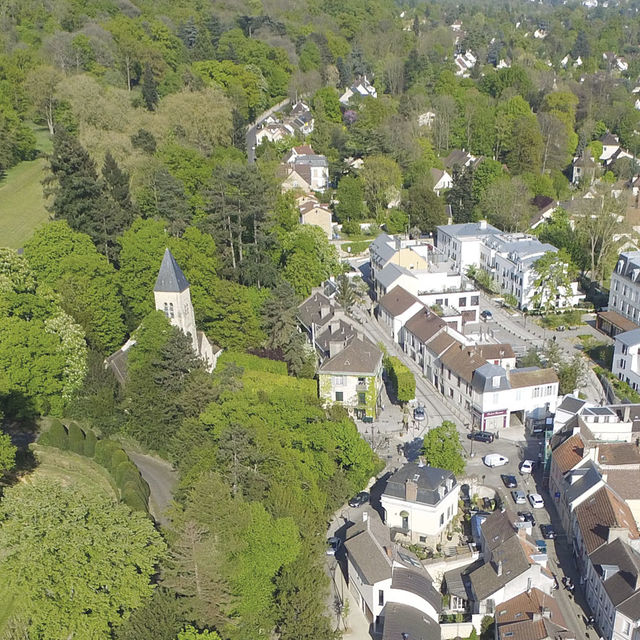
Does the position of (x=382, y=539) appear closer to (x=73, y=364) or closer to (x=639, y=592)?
(x=639, y=592)

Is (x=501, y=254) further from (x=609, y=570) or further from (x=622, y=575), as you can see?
(x=622, y=575)

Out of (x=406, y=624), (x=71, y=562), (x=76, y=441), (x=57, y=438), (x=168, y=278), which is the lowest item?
(x=406, y=624)

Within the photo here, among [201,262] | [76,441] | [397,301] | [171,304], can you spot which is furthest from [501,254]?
[76,441]

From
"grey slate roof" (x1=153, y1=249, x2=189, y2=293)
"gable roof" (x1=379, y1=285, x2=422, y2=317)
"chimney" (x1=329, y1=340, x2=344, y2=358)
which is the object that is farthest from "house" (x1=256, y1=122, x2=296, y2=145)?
"grey slate roof" (x1=153, y1=249, x2=189, y2=293)

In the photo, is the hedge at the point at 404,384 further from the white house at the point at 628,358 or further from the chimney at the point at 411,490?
the white house at the point at 628,358

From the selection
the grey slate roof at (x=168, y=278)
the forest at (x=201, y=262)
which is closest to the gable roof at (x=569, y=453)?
the forest at (x=201, y=262)

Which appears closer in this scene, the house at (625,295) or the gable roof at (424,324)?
the gable roof at (424,324)
